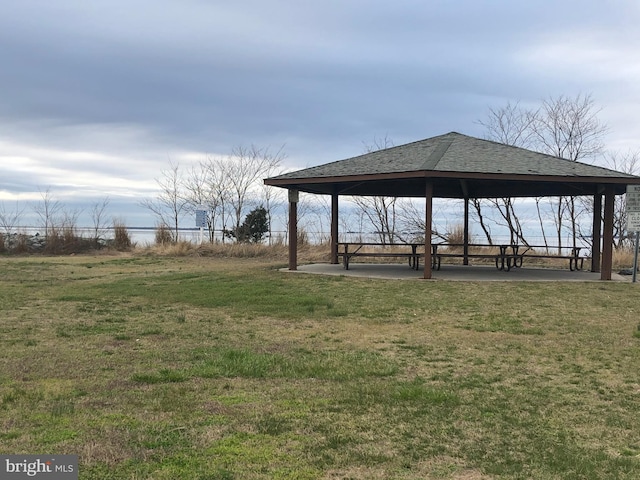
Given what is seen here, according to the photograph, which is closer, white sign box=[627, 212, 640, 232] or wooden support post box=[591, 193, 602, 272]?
white sign box=[627, 212, 640, 232]

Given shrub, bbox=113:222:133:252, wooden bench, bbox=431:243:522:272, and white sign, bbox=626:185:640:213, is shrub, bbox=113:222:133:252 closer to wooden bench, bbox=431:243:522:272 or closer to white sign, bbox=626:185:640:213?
wooden bench, bbox=431:243:522:272

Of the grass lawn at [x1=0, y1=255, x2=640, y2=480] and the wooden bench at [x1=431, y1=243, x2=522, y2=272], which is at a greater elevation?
the wooden bench at [x1=431, y1=243, x2=522, y2=272]

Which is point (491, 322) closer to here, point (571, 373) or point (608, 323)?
point (608, 323)

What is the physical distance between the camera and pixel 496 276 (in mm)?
12188

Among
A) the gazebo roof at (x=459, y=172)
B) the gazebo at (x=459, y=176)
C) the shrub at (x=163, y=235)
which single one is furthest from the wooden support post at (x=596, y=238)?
the shrub at (x=163, y=235)

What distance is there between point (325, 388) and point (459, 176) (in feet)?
24.5

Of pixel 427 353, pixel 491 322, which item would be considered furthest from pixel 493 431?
pixel 491 322

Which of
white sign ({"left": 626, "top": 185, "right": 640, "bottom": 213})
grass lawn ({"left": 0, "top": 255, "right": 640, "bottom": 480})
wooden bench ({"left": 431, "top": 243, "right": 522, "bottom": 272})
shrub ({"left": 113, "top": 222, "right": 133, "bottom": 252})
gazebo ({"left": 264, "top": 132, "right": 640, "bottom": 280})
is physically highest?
gazebo ({"left": 264, "top": 132, "right": 640, "bottom": 280})

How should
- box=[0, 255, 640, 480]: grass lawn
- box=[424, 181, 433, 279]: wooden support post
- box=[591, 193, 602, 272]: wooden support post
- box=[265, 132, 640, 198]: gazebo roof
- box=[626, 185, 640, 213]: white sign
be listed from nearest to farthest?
box=[0, 255, 640, 480]: grass lawn
box=[265, 132, 640, 198]: gazebo roof
box=[626, 185, 640, 213]: white sign
box=[424, 181, 433, 279]: wooden support post
box=[591, 193, 602, 272]: wooden support post

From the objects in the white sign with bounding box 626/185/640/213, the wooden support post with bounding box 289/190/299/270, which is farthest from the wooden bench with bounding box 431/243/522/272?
the wooden support post with bounding box 289/190/299/270

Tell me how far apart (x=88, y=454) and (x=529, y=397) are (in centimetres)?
282

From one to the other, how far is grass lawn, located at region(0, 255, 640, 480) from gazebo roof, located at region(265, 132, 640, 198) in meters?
3.10

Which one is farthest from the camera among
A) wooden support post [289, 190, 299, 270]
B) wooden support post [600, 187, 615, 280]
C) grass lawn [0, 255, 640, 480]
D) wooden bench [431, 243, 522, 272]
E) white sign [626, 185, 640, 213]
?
wooden bench [431, 243, 522, 272]

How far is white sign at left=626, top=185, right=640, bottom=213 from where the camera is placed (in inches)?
436
